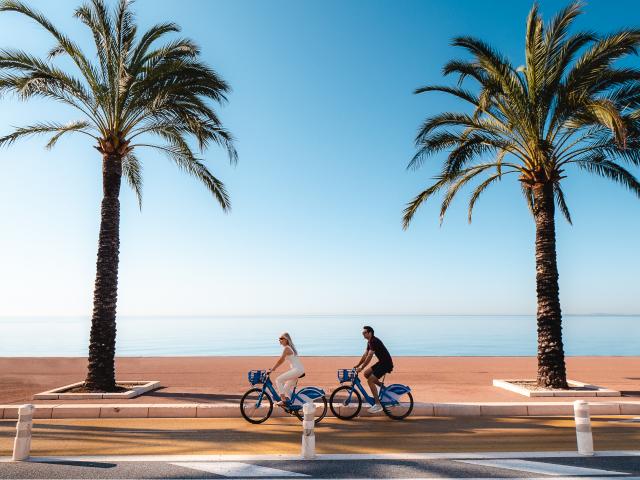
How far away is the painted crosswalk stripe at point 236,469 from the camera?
6273mm

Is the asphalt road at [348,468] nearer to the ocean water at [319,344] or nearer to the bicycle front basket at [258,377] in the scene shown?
the bicycle front basket at [258,377]

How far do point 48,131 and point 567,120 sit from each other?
14343 millimetres

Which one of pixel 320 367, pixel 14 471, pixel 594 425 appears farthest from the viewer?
pixel 320 367

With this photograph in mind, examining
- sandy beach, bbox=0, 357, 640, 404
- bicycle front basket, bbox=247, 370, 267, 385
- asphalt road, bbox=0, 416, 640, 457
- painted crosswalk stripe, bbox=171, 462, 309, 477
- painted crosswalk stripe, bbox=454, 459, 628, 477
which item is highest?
bicycle front basket, bbox=247, 370, 267, 385

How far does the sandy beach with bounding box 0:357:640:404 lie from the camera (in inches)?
484

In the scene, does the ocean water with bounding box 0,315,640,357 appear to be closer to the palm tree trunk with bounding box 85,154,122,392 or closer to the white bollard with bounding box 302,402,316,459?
the palm tree trunk with bounding box 85,154,122,392

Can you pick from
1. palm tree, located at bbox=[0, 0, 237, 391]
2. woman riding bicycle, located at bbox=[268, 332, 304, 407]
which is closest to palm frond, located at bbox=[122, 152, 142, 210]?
palm tree, located at bbox=[0, 0, 237, 391]

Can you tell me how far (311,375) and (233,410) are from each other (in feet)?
20.9

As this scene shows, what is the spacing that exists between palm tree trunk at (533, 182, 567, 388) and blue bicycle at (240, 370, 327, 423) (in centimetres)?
652

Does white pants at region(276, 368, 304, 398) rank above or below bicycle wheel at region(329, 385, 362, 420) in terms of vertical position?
above

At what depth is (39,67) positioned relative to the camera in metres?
13.3

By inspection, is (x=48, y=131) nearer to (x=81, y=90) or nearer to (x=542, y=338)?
(x=81, y=90)

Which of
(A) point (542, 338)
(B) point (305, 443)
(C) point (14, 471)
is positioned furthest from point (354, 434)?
(A) point (542, 338)

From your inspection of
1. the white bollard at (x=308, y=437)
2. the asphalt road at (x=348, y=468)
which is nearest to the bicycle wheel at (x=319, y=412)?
the white bollard at (x=308, y=437)
